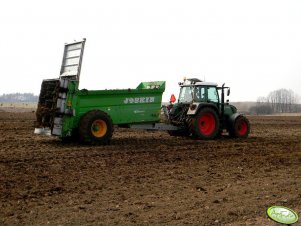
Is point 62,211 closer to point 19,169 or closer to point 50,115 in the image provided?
point 19,169

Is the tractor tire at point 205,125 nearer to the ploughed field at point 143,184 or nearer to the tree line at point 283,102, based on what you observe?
the ploughed field at point 143,184

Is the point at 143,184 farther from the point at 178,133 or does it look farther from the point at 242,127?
the point at 242,127

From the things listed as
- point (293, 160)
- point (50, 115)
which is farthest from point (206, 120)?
point (50, 115)

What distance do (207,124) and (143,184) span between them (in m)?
7.11

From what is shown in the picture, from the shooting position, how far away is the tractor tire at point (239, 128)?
1395 centimetres

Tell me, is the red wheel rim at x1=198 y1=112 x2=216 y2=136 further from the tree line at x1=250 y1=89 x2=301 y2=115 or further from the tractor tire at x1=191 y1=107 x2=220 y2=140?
the tree line at x1=250 y1=89 x2=301 y2=115

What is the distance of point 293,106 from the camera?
11231 cm

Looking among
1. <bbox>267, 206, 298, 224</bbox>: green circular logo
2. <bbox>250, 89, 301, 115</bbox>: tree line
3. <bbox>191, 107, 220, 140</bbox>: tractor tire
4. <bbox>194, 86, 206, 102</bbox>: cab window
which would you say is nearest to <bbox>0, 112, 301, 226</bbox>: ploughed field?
<bbox>267, 206, 298, 224</bbox>: green circular logo

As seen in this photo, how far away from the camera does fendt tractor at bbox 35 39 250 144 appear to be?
10703 millimetres

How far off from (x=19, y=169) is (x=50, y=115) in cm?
358

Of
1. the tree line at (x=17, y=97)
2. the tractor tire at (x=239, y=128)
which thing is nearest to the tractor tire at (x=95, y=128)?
the tractor tire at (x=239, y=128)

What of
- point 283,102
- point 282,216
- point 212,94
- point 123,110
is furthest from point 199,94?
point 283,102

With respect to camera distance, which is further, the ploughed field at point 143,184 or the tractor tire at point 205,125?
the tractor tire at point 205,125

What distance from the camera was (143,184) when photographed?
22.3 feet
